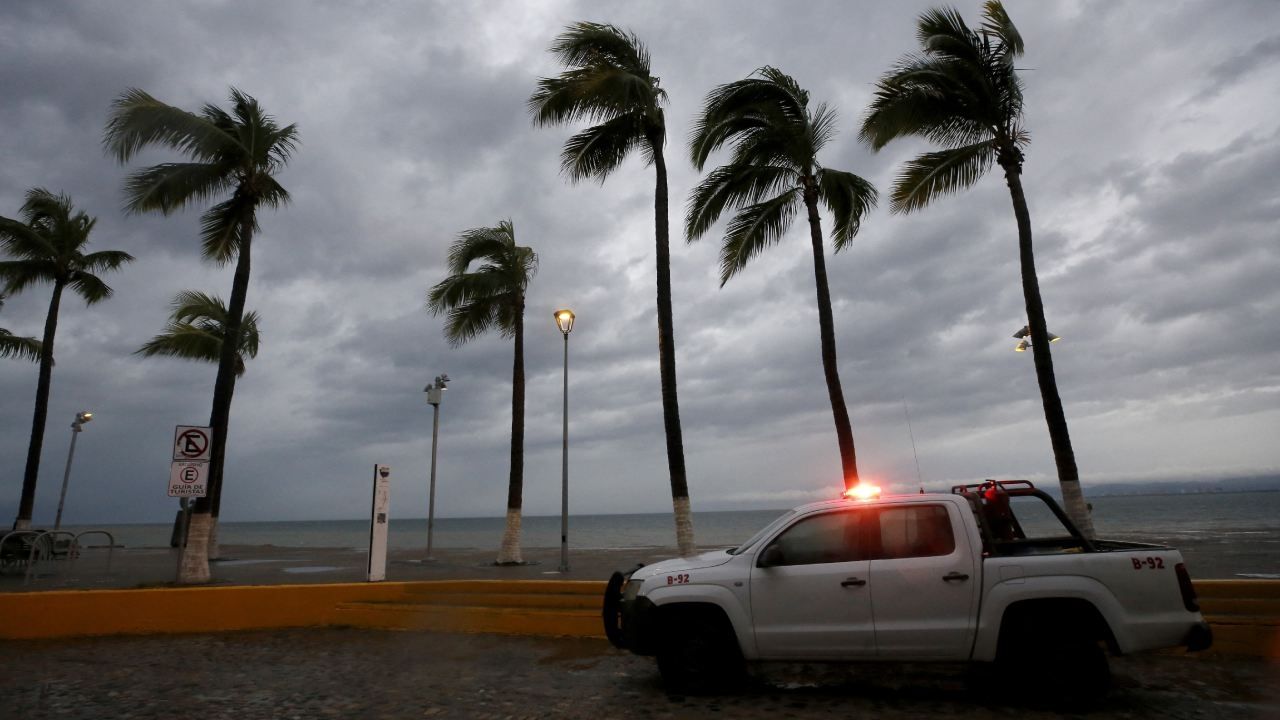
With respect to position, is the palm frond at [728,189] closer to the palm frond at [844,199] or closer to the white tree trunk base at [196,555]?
the palm frond at [844,199]

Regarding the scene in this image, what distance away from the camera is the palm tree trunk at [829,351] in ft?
44.1

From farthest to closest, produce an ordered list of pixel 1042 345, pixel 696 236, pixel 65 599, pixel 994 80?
pixel 696 236, pixel 994 80, pixel 1042 345, pixel 65 599

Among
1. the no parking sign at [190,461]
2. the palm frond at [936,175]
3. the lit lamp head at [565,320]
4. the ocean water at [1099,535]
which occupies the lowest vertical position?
the ocean water at [1099,535]

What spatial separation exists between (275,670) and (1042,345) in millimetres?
12767

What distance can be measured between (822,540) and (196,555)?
12.8 m

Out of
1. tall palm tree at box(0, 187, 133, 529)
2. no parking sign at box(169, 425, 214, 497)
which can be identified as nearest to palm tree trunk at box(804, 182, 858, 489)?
no parking sign at box(169, 425, 214, 497)

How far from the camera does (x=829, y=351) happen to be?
46.2 ft

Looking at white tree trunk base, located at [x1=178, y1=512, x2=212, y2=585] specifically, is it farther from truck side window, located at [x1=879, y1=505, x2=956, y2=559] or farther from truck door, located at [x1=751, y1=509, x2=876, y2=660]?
truck side window, located at [x1=879, y1=505, x2=956, y2=559]

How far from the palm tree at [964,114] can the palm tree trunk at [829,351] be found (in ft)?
6.25

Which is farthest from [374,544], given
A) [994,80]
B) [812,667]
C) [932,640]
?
[994,80]

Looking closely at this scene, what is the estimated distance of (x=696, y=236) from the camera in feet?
51.1

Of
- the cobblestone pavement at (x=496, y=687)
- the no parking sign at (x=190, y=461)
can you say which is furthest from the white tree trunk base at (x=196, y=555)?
the cobblestone pavement at (x=496, y=687)

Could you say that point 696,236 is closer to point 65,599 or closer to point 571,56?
point 571,56

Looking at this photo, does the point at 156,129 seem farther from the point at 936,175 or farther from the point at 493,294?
the point at 936,175
